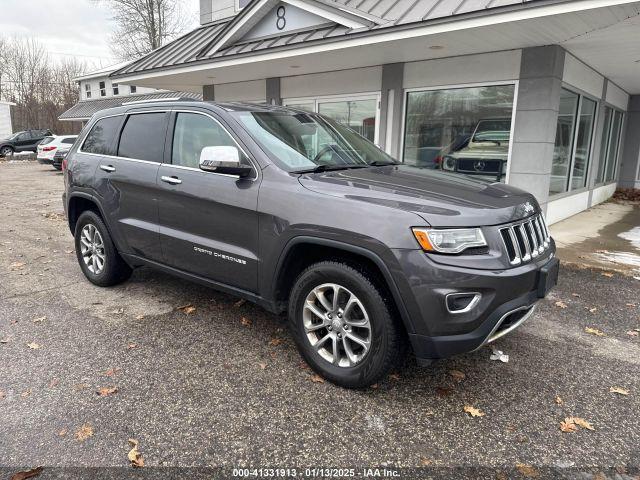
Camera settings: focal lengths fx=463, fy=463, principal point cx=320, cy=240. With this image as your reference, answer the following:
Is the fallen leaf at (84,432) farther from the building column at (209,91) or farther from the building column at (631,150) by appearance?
the building column at (631,150)

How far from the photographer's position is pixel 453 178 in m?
3.49

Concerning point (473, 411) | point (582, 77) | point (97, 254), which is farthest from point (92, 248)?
point (582, 77)

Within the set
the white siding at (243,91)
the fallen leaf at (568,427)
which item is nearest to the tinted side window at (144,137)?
the fallen leaf at (568,427)

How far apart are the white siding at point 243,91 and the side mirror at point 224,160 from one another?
826 centimetres

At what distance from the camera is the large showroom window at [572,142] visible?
8.12 m

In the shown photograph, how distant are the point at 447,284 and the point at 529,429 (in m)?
1.02

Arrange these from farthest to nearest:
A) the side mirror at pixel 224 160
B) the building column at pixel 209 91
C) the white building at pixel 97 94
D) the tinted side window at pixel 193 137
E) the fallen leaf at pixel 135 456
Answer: the white building at pixel 97 94, the building column at pixel 209 91, the tinted side window at pixel 193 137, the side mirror at pixel 224 160, the fallen leaf at pixel 135 456

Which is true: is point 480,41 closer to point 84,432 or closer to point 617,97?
point 84,432

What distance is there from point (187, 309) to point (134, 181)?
129 cm

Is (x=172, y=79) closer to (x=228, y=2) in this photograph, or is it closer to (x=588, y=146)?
(x=228, y=2)

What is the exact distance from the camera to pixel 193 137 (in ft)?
12.7

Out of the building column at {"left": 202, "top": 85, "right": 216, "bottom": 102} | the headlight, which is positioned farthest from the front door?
the building column at {"left": 202, "top": 85, "right": 216, "bottom": 102}

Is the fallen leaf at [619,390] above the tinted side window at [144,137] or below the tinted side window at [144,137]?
below

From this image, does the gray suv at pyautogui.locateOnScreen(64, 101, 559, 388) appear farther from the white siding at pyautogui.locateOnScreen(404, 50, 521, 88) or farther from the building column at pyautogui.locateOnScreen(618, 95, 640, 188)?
the building column at pyautogui.locateOnScreen(618, 95, 640, 188)
